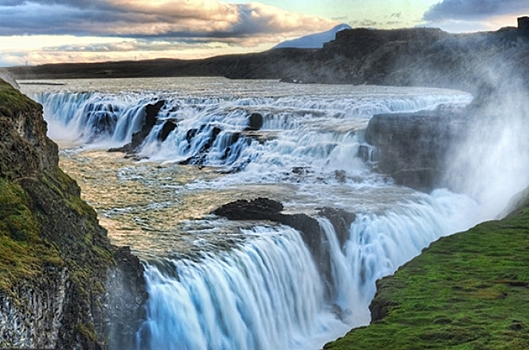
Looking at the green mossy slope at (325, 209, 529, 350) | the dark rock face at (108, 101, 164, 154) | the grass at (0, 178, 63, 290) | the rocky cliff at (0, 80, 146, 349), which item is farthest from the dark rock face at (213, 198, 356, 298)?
the dark rock face at (108, 101, 164, 154)

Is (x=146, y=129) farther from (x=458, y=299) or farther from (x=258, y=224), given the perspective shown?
(x=458, y=299)

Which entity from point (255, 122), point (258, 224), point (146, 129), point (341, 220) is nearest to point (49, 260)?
point (258, 224)

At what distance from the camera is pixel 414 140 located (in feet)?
131

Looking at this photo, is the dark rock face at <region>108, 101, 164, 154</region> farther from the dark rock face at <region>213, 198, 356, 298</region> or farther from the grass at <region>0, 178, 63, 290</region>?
the grass at <region>0, 178, 63, 290</region>

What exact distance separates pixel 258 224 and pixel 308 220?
185cm

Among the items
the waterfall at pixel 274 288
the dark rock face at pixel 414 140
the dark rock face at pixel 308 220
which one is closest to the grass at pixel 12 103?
the waterfall at pixel 274 288

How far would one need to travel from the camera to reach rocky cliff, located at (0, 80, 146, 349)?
12.1 m

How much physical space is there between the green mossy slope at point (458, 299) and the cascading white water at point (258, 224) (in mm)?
3893

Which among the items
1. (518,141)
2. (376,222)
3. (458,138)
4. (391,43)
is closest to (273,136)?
(458,138)

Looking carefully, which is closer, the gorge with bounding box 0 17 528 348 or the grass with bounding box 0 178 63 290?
the grass with bounding box 0 178 63 290

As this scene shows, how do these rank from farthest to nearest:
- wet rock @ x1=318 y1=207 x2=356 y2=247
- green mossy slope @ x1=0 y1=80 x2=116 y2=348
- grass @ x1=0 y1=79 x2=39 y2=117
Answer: wet rock @ x1=318 y1=207 x2=356 y2=247, grass @ x1=0 y1=79 x2=39 y2=117, green mossy slope @ x1=0 y1=80 x2=116 y2=348

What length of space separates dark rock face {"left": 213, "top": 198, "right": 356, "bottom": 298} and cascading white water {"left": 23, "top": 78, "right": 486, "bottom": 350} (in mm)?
195

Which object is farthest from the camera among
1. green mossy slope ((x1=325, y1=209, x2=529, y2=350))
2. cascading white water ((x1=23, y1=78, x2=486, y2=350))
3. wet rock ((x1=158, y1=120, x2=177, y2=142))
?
wet rock ((x1=158, y1=120, x2=177, y2=142))

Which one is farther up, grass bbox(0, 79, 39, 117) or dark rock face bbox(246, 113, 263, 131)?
grass bbox(0, 79, 39, 117)
